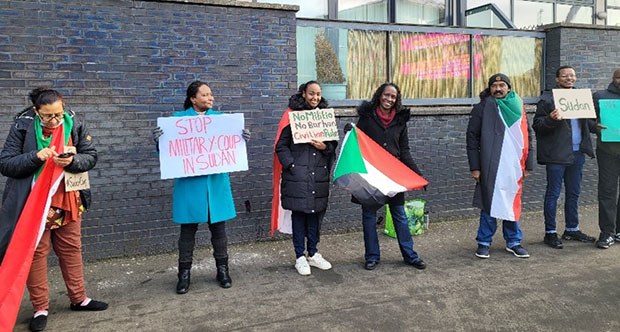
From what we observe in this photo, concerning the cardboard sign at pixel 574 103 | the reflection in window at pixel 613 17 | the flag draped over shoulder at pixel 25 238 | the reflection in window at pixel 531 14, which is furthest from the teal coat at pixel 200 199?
the reflection in window at pixel 613 17

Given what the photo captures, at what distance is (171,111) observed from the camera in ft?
17.9

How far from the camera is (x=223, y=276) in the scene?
4512mm

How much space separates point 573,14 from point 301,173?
6.62 metres

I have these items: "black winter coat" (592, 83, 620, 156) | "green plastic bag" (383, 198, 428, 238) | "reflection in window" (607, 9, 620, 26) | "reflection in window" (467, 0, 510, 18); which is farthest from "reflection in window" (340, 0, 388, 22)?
"reflection in window" (607, 9, 620, 26)

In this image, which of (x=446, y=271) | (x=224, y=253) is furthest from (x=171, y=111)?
(x=446, y=271)

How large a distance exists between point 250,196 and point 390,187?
1855 mm

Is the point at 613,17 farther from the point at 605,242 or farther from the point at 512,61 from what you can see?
the point at 605,242

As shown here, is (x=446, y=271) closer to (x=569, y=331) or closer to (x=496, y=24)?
(x=569, y=331)

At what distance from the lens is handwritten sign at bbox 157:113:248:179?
4293 millimetres

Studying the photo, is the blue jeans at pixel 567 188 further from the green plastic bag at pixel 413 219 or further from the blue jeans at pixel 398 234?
the blue jeans at pixel 398 234

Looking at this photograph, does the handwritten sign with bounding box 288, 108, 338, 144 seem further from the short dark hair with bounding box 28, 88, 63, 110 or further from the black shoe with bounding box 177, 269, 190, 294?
the short dark hair with bounding box 28, 88, 63, 110

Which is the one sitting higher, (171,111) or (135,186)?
(171,111)

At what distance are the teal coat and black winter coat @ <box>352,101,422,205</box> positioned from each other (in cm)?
134

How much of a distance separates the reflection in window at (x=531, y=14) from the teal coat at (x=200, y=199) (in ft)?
19.4
